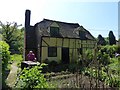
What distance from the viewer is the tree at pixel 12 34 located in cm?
4825

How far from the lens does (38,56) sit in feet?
80.9

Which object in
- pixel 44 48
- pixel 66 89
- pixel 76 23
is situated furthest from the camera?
pixel 76 23

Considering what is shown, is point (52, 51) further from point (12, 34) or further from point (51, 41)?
point (12, 34)

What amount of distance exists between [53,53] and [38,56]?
5.63 ft

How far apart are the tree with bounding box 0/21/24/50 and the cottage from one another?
76.4 feet

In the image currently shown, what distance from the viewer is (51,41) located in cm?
2473

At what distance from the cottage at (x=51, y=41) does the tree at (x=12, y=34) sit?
917 inches

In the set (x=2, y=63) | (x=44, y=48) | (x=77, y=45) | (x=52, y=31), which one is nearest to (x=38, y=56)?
(x=44, y=48)

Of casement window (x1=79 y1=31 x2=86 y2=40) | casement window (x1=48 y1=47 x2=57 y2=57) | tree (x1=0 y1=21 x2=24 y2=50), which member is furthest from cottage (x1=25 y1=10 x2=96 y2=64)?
tree (x1=0 y1=21 x2=24 y2=50)

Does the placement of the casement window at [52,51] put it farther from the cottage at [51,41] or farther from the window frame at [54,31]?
the window frame at [54,31]

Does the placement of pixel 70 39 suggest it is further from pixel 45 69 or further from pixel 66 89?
pixel 66 89

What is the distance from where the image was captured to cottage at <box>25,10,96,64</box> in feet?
79.6

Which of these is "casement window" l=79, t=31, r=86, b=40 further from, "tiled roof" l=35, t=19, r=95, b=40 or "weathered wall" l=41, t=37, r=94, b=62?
"weathered wall" l=41, t=37, r=94, b=62

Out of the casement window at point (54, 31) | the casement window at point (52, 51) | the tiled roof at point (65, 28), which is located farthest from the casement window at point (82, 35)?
the casement window at point (52, 51)
